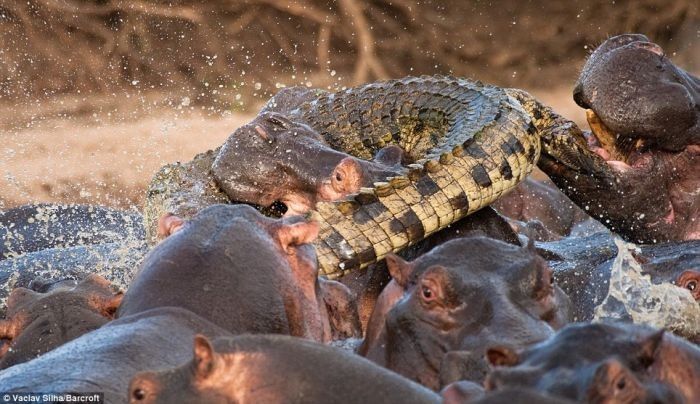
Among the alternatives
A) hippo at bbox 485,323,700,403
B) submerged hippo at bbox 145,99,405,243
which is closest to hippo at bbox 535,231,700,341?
submerged hippo at bbox 145,99,405,243

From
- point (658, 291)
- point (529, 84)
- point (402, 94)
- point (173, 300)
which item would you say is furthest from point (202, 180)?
point (529, 84)

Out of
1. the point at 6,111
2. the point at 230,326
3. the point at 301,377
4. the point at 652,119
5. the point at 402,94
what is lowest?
the point at 301,377

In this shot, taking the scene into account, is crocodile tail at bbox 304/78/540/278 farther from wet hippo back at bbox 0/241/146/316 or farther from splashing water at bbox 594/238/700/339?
splashing water at bbox 594/238/700/339

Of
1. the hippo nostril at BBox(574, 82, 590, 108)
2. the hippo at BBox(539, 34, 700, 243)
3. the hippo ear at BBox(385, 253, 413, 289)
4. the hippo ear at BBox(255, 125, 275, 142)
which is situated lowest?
the hippo ear at BBox(385, 253, 413, 289)

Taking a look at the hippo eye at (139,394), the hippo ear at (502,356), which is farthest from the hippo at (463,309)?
the hippo eye at (139,394)

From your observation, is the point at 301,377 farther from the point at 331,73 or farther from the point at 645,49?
the point at 331,73

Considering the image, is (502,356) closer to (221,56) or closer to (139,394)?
(139,394)

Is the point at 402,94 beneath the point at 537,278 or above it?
above
